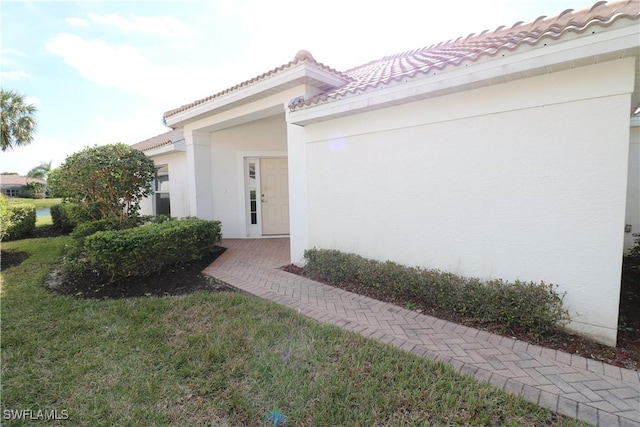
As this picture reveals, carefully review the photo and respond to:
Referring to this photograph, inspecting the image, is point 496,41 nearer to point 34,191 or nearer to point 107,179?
point 107,179

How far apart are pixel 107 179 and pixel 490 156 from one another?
26.1 ft

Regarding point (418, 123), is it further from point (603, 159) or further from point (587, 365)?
point (587, 365)

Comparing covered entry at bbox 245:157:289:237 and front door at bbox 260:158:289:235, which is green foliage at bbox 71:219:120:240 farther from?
front door at bbox 260:158:289:235

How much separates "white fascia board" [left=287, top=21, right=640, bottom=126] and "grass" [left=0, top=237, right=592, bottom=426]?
11.0ft

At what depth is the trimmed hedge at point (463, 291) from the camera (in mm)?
3377

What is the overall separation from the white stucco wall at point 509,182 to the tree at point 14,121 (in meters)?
24.9

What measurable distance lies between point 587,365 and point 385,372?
2.00m

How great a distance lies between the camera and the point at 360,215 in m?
5.44

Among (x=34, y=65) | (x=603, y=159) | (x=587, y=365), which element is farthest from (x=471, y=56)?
(x=34, y=65)

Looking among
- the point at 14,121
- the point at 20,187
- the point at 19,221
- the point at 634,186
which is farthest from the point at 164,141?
the point at 20,187

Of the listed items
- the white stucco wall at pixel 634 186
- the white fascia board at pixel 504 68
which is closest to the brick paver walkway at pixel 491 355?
the white fascia board at pixel 504 68

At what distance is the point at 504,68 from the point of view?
11.3 ft

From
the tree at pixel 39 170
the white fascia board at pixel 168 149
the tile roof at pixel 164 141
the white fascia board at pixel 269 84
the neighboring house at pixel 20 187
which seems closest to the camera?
the white fascia board at pixel 269 84

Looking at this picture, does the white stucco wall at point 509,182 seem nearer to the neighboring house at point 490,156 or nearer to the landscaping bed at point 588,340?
the neighboring house at point 490,156
